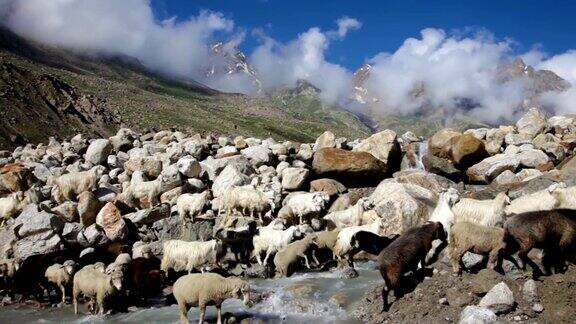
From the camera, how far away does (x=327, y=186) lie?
1193 inches

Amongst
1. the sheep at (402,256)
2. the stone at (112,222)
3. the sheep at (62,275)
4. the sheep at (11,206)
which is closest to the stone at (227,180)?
the stone at (112,222)

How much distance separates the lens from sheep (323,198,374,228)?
77.2 feet

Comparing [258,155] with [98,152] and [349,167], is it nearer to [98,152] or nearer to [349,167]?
[349,167]

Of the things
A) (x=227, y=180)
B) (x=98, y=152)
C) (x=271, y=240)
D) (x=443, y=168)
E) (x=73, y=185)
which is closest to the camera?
(x=271, y=240)

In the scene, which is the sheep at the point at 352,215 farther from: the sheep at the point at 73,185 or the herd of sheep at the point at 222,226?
the sheep at the point at 73,185

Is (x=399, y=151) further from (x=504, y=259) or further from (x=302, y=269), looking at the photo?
(x=504, y=259)

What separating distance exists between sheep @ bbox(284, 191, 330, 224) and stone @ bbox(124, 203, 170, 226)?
6.05 meters

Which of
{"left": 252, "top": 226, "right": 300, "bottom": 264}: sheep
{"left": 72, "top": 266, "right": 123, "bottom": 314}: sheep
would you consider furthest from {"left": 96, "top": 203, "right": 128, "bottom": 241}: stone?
{"left": 252, "top": 226, "right": 300, "bottom": 264}: sheep

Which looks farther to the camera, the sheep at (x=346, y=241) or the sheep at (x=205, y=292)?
the sheep at (x=346, y=241)

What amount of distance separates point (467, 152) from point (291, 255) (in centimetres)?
1867

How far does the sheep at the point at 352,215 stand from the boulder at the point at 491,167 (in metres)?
11.4

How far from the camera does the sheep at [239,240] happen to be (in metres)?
22.4

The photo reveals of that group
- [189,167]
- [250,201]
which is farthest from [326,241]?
[189,167]

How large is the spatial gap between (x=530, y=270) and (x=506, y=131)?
90.9ft
